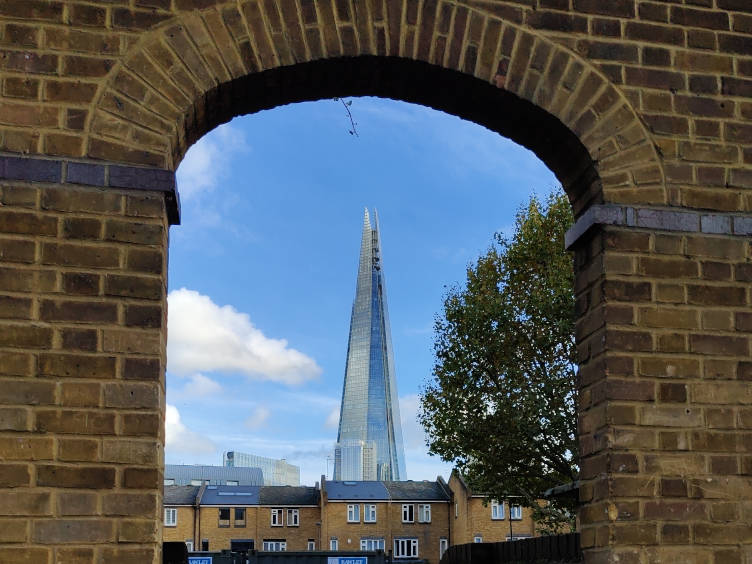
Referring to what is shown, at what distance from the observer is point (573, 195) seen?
4711 millimetres

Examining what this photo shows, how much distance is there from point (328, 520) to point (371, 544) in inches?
107

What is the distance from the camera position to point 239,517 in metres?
55.4

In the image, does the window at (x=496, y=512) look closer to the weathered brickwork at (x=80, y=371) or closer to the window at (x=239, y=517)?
the window at (x=239, y=517)

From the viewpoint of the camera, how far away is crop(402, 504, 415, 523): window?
2179 inches

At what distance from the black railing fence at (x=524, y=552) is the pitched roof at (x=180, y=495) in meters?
47.5

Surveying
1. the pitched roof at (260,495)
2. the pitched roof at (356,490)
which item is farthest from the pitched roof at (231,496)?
the pitched roof at (356,490)

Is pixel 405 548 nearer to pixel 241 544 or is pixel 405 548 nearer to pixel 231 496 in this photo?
pixel 241 544

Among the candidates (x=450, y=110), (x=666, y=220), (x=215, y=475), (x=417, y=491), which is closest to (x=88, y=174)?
(x=450, y=110)

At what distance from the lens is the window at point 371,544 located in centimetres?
5456

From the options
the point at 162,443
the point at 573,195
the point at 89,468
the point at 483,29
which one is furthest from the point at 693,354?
the point at 89,468

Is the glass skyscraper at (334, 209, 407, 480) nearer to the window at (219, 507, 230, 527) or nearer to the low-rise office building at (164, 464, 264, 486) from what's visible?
the low-rise office building at (164, 464, 264, 486)

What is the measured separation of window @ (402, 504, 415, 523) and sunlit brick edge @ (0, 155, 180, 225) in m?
53.1

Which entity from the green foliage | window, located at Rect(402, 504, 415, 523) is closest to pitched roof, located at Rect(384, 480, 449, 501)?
window, located at Rect(402, 504, 415, 523)

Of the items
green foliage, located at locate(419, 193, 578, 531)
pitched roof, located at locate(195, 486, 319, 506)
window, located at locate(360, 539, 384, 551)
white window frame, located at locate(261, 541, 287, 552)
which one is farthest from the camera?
pitched roof, located at locate(195, 486, 319, 506)
